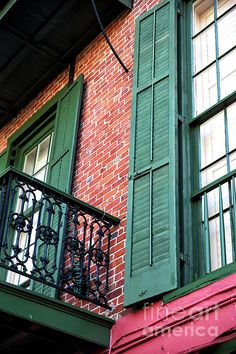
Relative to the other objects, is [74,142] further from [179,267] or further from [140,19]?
[179,267]

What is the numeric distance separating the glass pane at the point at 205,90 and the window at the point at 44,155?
1.72 m

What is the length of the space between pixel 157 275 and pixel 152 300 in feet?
0.68

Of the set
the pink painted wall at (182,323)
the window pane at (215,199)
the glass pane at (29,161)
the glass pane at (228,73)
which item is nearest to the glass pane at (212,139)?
the glass pane at (228,73)

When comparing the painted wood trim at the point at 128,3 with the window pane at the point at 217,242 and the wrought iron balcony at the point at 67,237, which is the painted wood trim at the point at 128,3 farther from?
the window pane at the point at 217,242

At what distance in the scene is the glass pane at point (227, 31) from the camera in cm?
693

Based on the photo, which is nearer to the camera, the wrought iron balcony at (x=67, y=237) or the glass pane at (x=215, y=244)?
the glass pane at (x=215, y=244)

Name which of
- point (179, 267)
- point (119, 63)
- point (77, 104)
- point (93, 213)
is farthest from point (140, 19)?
point (179, 267)

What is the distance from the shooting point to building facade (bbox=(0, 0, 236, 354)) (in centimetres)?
552

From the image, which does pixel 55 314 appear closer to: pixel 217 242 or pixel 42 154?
pixel 217 242

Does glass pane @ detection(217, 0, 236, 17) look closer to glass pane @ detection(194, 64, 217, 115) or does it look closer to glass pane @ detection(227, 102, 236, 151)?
glass pane @ detection(194, 64, 217, 115)

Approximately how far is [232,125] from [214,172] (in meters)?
0.48

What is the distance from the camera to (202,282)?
529cm

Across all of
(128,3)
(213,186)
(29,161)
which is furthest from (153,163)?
(29,161)

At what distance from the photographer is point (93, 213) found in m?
6.44
